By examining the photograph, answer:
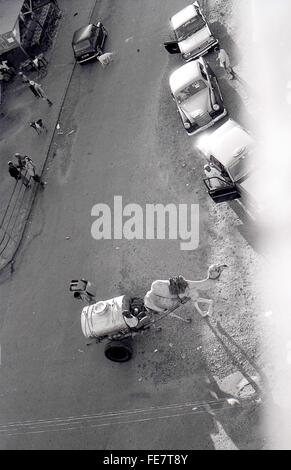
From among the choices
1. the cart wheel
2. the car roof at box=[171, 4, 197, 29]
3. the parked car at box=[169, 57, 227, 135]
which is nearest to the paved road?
the cart wheel

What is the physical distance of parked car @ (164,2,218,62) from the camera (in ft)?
57.4

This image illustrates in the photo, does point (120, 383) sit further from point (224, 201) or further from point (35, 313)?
point (224, 201)

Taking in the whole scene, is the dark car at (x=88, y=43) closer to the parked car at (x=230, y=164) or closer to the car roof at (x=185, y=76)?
the car roof at (x=185, y=76)

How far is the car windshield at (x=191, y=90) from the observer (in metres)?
15.8

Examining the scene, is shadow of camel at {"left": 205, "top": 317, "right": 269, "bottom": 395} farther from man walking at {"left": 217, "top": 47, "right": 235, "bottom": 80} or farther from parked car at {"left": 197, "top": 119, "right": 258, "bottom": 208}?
man walking at {"left": 217, "top": 47, "right": 235, "bottom": 80}

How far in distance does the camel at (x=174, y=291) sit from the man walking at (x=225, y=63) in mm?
8354

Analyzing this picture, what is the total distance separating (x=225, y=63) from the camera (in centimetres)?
1634

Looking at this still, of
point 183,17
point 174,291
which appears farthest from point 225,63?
point 174,291

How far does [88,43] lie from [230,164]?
10.9m

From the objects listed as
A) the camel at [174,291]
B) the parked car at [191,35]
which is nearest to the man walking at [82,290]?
the camel at [174,291]

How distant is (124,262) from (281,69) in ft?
28.8

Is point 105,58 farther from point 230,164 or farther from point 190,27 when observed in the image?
point 230,164

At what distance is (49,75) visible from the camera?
21844mm

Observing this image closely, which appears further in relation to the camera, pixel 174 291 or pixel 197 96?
pixel 197 96
